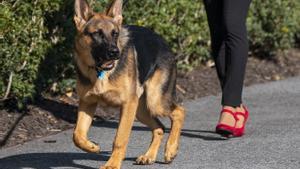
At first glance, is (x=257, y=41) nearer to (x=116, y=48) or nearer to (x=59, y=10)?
(x=59, y=10)

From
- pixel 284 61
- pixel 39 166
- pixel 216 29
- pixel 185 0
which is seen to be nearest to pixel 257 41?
pixel 284 61

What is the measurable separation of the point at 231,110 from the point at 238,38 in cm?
69

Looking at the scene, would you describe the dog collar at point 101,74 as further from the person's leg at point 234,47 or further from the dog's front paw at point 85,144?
the person's leg at point 234,47

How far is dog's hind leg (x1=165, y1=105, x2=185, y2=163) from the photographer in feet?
22.9

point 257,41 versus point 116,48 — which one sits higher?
point 116,48

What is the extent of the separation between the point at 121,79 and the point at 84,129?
49 cm

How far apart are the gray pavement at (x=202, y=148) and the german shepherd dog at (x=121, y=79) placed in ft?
1.05

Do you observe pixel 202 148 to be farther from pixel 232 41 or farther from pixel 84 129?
pixel 84 129

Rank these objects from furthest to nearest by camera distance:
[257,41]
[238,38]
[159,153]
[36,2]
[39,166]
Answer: [257,41]
[36,2]
[238,38]
[159,153]
[39,166]

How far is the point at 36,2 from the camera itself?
846cm

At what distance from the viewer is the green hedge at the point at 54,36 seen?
327 inches

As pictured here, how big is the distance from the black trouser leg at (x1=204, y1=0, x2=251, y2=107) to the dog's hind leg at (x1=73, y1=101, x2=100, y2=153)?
173cm

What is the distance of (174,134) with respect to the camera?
23.7 ft

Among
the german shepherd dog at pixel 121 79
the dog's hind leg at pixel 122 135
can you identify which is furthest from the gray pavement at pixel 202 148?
the dog's hind leg at pixel 122 135
